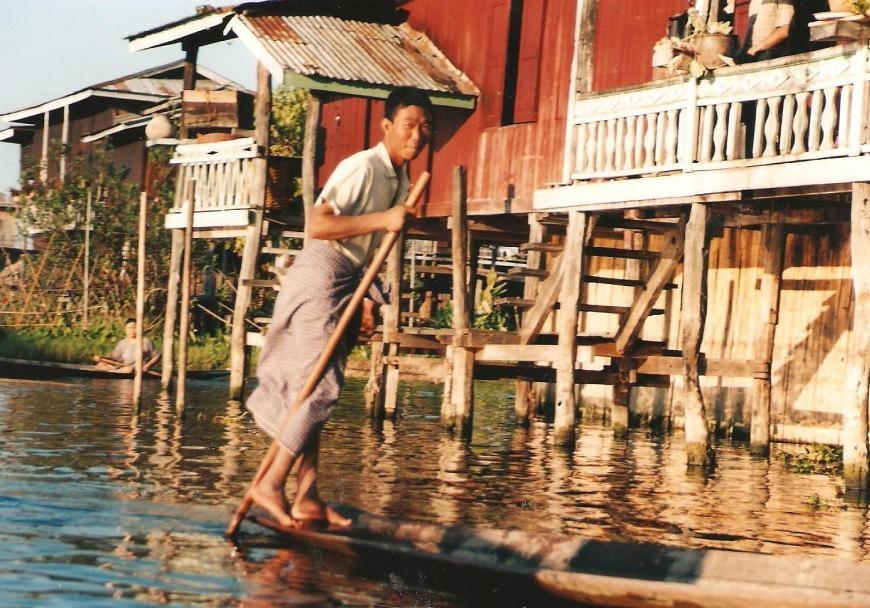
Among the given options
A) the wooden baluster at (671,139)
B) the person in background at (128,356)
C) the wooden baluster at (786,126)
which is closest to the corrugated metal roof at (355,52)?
the wooden baluster at (671,139)

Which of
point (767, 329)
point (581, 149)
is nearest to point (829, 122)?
point (581, 149)

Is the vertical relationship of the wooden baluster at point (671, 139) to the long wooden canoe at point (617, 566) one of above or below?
above

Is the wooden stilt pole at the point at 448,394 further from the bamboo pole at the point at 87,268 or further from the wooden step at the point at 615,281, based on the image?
the bamboo pole at the point at 87,268

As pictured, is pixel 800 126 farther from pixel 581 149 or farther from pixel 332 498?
pixel 332 498

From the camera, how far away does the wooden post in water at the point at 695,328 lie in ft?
46.9

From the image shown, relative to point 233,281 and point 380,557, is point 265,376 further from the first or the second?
point 233,281

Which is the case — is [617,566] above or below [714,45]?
below

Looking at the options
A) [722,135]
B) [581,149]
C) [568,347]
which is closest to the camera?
[722,135]

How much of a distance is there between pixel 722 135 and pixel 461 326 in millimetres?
4611

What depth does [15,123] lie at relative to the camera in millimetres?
42375

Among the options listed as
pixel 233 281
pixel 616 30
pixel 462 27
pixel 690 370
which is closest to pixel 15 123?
pixel 233 281

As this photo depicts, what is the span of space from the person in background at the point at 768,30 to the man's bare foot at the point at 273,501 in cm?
778

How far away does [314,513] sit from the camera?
8688 millimetres

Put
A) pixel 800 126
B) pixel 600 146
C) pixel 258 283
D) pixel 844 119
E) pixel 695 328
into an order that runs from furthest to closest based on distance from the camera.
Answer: pixel 258 283 → pixel 600 146 → pixel 695 328 → pixel 800 126 → pixel 844 119
